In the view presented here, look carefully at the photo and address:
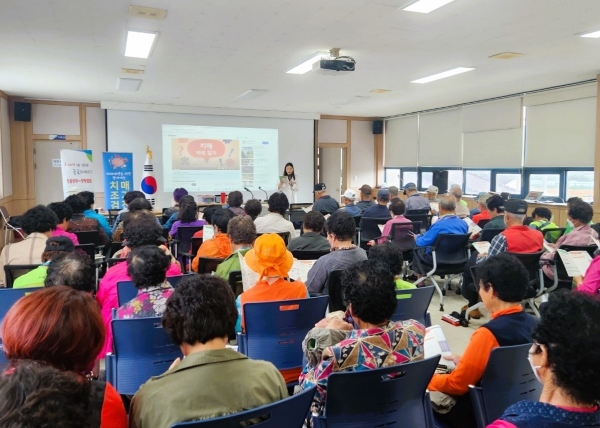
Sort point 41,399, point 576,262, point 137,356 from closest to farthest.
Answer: point 41,399 → point 137,356 → point 576,262

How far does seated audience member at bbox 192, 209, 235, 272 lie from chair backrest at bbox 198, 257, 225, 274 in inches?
6.0

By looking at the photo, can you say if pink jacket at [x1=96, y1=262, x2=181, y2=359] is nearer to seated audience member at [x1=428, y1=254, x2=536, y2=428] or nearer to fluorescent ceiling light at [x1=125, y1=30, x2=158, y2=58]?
seated audience member at [x1=428, y1=254, x2=536, y2=428]

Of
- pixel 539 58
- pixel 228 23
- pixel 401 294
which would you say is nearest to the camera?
pixel 401 294

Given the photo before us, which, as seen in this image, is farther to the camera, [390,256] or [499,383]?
[390,256]

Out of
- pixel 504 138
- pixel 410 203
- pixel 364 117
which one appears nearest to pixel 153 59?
pixel 410 203

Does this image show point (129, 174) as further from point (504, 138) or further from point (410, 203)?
point (504, 138)

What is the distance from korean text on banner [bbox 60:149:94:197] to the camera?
9.12m

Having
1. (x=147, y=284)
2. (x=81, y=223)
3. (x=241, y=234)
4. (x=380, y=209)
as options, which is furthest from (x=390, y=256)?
(x=380, y=209)

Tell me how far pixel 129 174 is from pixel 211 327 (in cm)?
939

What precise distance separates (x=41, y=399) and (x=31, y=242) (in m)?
3.35

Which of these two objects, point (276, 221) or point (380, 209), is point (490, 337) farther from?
point (380, 209)

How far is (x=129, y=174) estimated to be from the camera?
395 inches

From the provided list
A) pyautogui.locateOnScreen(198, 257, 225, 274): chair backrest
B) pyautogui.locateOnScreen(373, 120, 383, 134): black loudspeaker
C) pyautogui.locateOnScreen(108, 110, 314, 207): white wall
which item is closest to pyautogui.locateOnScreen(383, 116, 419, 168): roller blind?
pyautogui.locateOnScreen(373, 120, 383, 134): black loudspeaker

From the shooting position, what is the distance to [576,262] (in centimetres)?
371
